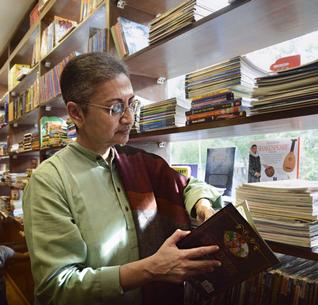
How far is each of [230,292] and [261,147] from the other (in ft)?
2.04

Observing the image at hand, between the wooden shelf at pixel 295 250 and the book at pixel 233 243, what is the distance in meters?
0.15

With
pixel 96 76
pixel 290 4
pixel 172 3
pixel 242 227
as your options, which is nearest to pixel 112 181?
pixel 96 76

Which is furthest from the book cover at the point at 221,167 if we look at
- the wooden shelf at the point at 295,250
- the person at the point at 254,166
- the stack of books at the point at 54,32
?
the stack of books at the point at 54,32

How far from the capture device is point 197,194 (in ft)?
3.44

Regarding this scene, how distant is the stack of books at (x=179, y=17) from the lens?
1.08 m

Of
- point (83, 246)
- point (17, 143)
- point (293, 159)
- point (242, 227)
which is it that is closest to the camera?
point (242, 227)

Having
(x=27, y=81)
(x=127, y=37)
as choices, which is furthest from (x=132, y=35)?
(x=27, y=81)

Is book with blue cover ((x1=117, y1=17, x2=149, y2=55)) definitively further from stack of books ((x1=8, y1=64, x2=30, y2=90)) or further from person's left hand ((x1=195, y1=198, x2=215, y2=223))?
stack of books ((x1=8, y1=64, x2=30, y2=90))

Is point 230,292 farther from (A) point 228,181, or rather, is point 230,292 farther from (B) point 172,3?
(B) point 172,3

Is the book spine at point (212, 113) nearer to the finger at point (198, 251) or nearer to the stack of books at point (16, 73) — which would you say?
Result: the finger at point (198, 251)

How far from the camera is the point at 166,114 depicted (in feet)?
4.24

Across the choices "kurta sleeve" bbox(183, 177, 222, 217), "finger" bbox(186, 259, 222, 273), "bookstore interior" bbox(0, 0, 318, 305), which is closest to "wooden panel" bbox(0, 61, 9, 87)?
"bookstore interior" bbox(0, 0, 318, 305)

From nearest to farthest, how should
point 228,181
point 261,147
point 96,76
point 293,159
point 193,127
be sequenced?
point 96,76
point 193,127
point 293,159
point 261,147
point 228,181

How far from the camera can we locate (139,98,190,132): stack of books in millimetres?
1271
